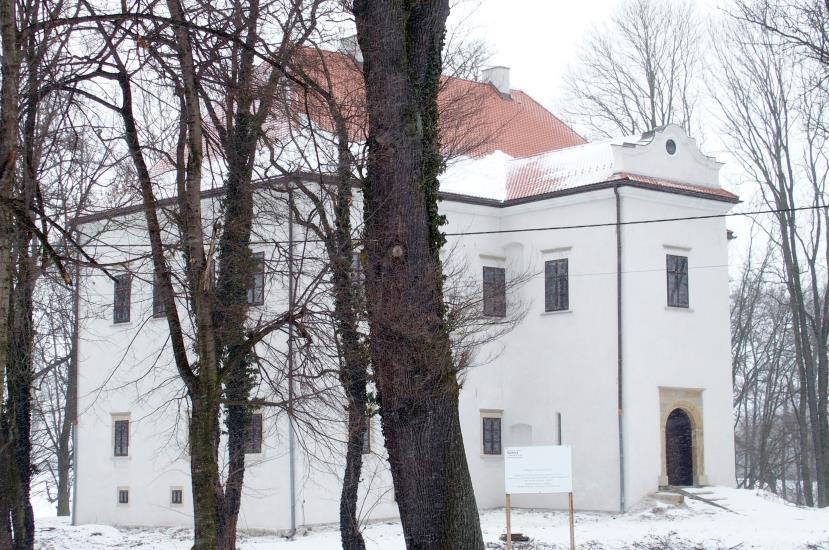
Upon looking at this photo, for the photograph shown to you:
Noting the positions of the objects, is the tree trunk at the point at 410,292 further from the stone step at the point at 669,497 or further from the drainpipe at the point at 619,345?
the stone step at the point at 669,497

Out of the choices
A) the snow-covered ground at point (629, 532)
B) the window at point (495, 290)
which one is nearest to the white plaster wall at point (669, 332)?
the snow-covered ground at point (629, 532)

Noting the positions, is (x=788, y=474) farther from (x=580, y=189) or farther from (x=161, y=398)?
(x=161, y=398)

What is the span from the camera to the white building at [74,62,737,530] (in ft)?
85.0

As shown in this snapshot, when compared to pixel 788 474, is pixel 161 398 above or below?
above

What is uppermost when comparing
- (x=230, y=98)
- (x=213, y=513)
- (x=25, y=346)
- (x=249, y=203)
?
(x=230, y=98)

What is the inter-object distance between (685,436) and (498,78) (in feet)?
43.4

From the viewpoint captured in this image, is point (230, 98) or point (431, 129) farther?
point (230, 98)

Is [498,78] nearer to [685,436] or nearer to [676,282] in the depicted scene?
[676,282]

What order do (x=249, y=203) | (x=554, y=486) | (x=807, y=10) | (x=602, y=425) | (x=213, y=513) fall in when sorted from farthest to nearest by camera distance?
(x=602, y=425)
(x=554, y=486)
(x=807, y=10)
(x=249, y=203)
(x=213, y=513)

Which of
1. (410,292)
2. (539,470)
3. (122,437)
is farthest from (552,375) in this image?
(410,292)

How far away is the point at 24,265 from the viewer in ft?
45.1

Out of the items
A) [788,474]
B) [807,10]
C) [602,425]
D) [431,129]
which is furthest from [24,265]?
[788,474]

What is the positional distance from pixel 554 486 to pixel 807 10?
849 cm

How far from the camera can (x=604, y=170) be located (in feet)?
89.1
